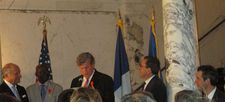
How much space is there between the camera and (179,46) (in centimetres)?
677

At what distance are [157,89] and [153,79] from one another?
0.18 meters

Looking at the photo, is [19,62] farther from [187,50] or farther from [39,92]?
[187,50]

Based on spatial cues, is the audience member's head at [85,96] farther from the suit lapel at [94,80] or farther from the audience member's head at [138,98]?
the suit lapel at [94,80]

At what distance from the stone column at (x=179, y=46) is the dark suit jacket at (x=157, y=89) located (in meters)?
0.16

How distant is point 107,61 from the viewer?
38.3ft

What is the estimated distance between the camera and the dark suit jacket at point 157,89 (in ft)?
21.1

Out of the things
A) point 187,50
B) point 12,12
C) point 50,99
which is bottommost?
point 50,99

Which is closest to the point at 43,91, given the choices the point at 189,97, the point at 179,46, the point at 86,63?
the point at 86,63

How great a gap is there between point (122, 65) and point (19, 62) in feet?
10.5

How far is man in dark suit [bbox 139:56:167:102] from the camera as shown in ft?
21.2

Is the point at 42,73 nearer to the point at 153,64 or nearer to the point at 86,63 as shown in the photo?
the point at 86,63

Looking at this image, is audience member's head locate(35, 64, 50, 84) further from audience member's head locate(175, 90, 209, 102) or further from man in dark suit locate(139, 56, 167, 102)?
audience member's head locate(175, 90, 209, 102)

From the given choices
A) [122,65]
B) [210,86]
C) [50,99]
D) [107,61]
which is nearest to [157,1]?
[107,61]

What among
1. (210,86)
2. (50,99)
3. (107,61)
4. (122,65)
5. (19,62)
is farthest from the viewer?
(107,61)
